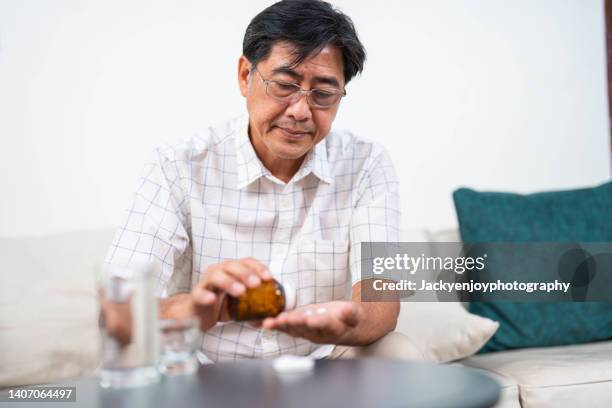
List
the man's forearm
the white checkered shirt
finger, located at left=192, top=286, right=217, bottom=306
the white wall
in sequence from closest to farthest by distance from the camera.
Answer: finger, located at left=192, top=286, right=217, bottom=306
the man's forearm
the white checkered shirt
the white wall

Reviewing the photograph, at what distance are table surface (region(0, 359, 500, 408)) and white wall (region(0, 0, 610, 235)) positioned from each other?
1.26 m

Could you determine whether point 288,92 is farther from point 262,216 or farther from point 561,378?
point 561,378

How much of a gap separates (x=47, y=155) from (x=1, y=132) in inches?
5.9

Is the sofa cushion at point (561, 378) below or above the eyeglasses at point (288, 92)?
below

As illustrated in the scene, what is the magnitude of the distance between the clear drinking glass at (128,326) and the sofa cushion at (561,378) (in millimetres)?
1225

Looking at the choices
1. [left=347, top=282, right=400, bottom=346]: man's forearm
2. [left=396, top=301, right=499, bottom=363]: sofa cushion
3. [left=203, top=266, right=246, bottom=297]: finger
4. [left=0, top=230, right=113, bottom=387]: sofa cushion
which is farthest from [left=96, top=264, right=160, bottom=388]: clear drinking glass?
[left=396, top=301, right=499, bottom=363]: sofa cushion

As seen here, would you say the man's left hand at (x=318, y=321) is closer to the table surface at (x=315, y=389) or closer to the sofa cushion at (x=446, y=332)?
the table surface at (x=315, y=389)

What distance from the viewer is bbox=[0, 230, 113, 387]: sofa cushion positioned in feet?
6.16

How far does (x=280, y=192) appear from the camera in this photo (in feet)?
6.04

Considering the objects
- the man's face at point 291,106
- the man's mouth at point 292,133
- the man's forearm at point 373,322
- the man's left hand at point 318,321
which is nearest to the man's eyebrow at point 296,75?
the man's face at point 291,106

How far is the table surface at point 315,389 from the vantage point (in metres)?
0.91

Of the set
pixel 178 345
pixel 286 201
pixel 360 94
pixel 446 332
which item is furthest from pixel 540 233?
pixel 178 345

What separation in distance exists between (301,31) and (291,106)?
180mm

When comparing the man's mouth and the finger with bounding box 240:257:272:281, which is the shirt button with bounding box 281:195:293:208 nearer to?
the man's mouth
